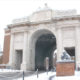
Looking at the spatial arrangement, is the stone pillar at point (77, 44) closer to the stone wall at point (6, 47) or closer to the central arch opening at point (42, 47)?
the central arch opening at point (42, 47)

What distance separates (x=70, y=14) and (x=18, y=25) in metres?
12.0

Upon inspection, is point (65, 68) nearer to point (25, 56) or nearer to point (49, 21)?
point (49, 21)

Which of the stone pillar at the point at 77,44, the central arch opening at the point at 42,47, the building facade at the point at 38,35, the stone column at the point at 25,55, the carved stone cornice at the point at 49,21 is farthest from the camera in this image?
the central arch opening at the point at 42,47

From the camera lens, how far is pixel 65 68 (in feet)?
61.9

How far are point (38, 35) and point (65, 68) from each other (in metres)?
21.7

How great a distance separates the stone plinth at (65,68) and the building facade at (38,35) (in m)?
13.4

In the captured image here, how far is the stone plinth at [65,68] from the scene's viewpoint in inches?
741

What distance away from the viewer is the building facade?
3362 cm

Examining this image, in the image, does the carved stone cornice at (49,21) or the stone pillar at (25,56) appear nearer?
the carved stone cornice at (49,21)

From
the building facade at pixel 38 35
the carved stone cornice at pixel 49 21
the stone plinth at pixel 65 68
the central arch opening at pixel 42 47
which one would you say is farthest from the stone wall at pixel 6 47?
the stone plinth at pixel 65 68

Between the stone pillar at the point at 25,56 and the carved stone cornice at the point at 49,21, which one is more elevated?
the carved stone cornice at the point at 49,21

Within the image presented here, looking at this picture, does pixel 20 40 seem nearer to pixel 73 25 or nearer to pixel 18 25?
pixel 18 25

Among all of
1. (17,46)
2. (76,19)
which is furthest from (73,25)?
(17,46)

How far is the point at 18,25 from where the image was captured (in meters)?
38.6
